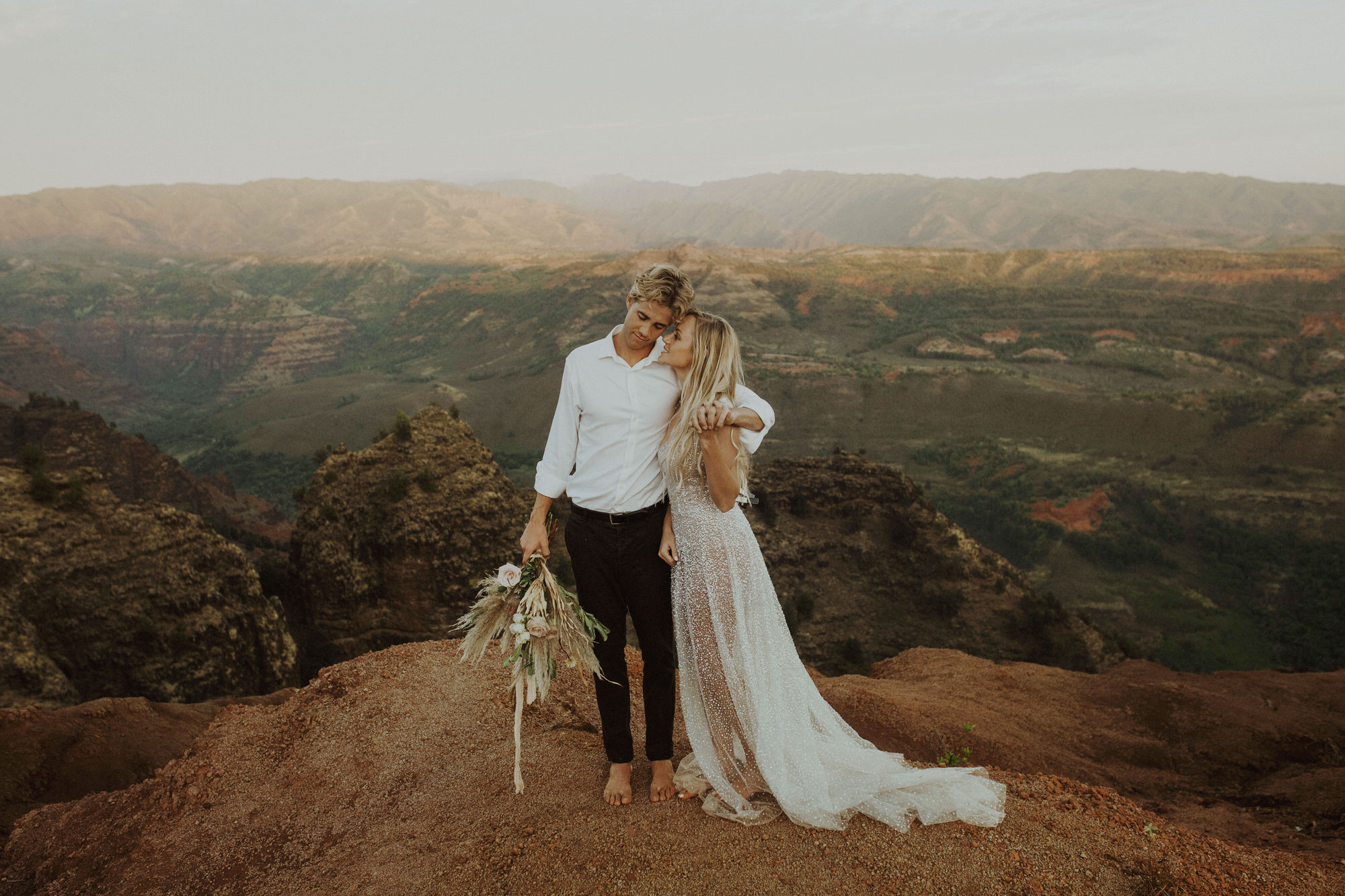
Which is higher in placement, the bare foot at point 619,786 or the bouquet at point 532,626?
the bouquet at point 532,626

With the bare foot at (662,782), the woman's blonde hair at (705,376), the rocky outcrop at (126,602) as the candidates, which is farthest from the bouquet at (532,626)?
the rocky outcrop at (126,602)

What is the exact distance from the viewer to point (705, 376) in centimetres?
295

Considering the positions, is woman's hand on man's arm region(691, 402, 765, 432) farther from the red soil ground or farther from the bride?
the red soil ground

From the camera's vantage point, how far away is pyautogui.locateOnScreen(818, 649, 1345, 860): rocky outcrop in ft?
17.1

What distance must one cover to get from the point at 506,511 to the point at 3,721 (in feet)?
46.7

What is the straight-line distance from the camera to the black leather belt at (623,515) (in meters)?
3.13

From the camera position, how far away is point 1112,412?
54.9 metres

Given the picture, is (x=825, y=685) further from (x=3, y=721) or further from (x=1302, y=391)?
(x=1302, y=391)

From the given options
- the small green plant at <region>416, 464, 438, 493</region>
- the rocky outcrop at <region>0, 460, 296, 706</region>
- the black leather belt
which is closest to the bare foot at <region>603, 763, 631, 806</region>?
the black leather belt

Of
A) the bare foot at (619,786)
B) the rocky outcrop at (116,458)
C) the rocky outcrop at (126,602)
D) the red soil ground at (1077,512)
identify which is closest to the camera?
the bare foot at (619,786)

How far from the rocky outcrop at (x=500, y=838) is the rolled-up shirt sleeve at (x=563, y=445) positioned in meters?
1.60

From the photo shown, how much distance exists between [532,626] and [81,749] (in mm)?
4393

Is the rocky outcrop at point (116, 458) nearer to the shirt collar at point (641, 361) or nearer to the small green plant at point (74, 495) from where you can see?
the small green plant at point (74, 495)

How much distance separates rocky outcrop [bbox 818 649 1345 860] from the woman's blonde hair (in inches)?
166
